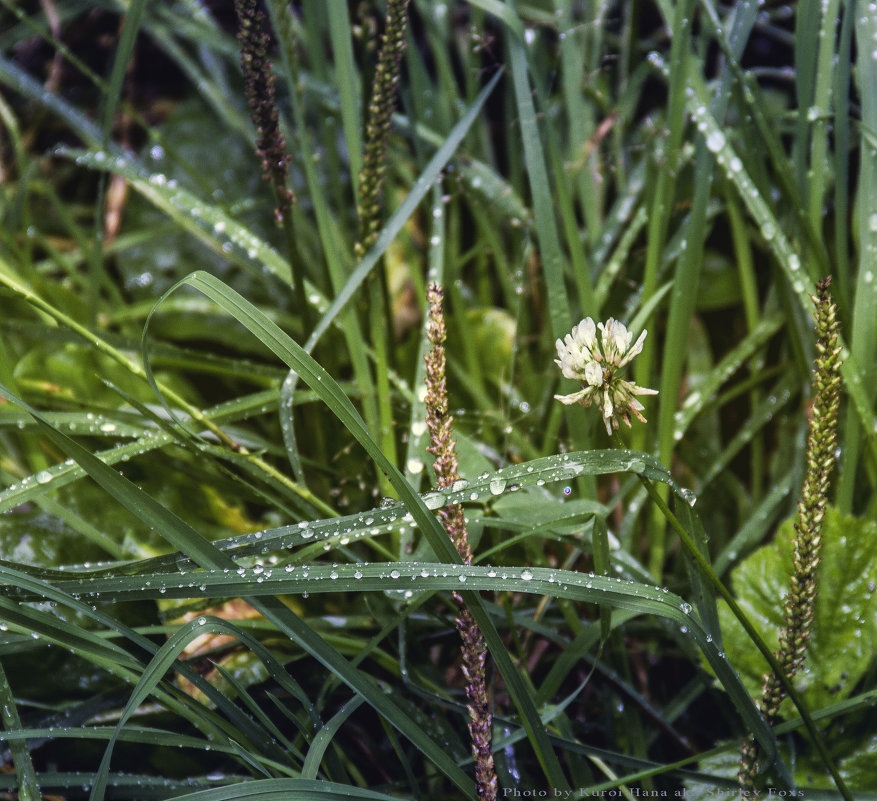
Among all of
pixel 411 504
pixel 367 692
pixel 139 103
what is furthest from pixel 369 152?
pixel 139 103

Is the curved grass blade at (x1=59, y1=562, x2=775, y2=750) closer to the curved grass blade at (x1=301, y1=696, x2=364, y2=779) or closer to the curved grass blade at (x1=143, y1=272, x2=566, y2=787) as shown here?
the curved grass blade at (x1=143, y1=272, x2=566, y2=787)

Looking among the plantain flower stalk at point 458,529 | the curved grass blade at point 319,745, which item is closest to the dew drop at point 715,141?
the plantain flower stalk at point 458,529

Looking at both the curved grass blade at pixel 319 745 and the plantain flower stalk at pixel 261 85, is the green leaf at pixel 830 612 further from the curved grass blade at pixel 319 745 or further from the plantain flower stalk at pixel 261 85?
the plantain flower stalk at pixel 261 85

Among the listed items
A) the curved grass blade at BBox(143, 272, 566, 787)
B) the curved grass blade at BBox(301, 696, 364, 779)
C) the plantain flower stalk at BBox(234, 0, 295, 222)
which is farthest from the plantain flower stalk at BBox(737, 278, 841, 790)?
the plantain flower stalk at BBox(234, 0, 295, 222)

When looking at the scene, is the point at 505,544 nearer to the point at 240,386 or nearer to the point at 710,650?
the point at 710,650

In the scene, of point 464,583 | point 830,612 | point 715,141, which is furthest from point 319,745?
point 715,141
